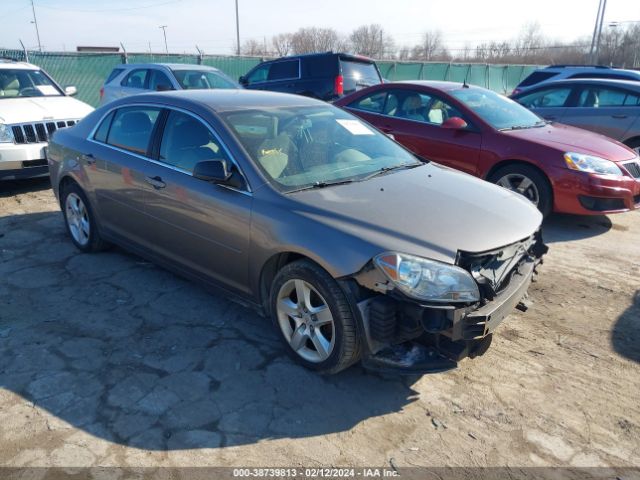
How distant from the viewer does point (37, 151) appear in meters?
6.93

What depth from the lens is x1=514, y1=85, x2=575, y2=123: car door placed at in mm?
8641

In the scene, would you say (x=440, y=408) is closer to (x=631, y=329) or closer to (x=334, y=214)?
(x=334, y=214)

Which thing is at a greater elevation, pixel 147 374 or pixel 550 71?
pixel 550 71

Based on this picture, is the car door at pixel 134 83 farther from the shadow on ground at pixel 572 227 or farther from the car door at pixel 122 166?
the shadow on ground at pixel 572 227

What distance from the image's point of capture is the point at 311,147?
379cm

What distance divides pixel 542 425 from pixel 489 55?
2300 inches

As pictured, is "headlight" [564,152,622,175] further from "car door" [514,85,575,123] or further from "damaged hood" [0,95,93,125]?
"damaged hood" [0,95,93,125]

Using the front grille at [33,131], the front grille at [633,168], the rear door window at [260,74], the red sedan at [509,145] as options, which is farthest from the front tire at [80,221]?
the rear door window at [260,74]

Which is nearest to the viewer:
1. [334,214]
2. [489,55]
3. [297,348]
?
[334,214]

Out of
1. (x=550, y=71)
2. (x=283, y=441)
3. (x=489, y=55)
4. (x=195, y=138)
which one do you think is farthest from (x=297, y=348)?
(x=489, y=55)

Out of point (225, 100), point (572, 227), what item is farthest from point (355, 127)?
point (572, 227)

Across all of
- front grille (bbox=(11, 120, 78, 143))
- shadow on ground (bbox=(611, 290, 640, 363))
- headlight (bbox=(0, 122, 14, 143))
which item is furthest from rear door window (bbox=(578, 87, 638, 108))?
headlight (bbox=(0, 122, 14, 143))

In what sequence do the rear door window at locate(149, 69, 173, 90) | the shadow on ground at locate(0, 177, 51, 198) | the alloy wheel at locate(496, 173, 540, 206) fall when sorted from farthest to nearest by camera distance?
1. the rear door window at locate(149, 69, 173, 90)
2. the shadow on ground at locate(0, 177, 51, 198)
3. the alloy wheel at locate(496, 173, 540, 206)

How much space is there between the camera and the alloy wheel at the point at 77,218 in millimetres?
5039
